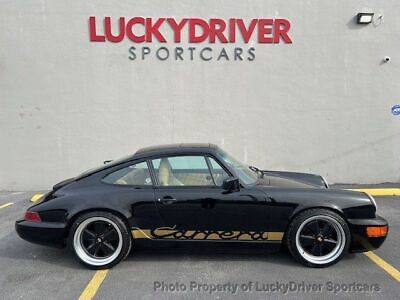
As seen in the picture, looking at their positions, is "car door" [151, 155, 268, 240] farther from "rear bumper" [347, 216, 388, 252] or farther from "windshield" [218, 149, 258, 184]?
"rear bumper" [347, 216, 388, 252]

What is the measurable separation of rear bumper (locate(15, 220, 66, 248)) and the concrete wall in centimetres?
395

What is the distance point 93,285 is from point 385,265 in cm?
307

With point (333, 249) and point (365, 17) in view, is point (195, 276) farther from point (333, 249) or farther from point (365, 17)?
point (365, 17)

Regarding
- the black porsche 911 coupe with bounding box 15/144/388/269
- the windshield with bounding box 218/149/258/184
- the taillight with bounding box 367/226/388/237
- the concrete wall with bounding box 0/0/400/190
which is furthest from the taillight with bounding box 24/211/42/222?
the concrete wall with bounding box 0/0/400/190

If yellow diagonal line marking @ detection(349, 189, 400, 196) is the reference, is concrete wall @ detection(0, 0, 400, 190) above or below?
above

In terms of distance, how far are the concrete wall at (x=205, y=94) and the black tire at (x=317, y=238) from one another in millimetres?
4099

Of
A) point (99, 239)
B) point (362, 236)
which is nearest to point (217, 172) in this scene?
point (99, 239)

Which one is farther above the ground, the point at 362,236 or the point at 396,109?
the point at 396,109

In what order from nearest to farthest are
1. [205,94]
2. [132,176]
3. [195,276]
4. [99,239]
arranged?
[195,276], [99,239], [132,176], [205,94]

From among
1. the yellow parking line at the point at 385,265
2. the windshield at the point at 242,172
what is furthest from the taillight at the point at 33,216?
the yellow parking line at the point at 385,265

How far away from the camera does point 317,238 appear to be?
154 inches

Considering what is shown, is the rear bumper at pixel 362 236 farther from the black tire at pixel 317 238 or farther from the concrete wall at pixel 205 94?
the concrete wall at pixel 205 94

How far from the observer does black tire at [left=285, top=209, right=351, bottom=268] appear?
3.88 m

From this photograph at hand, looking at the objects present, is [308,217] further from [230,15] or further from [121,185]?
[230,15]
